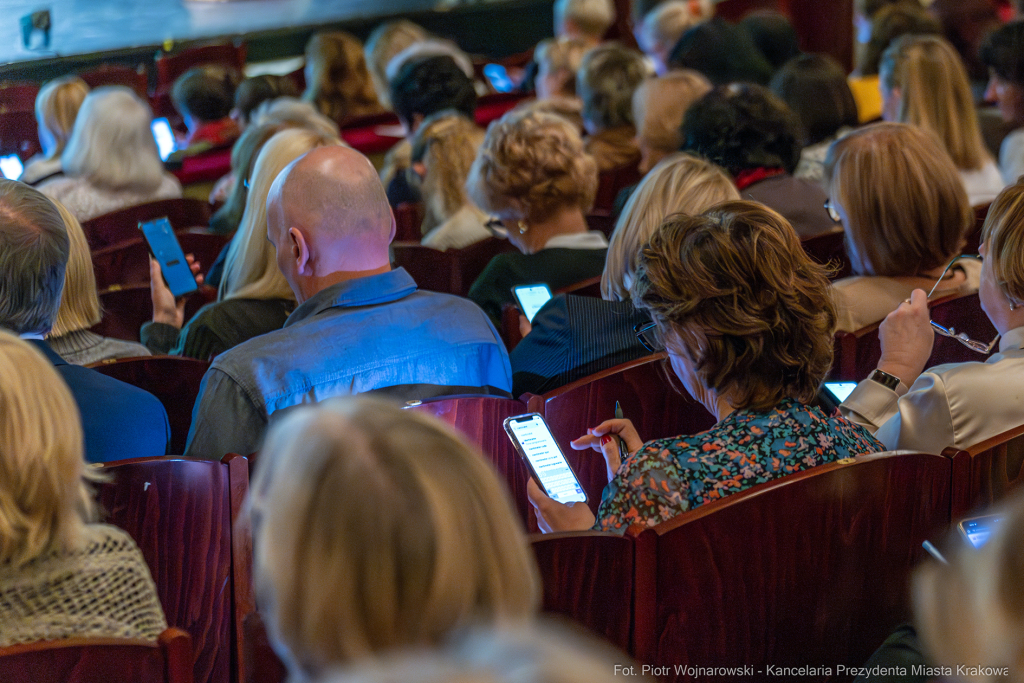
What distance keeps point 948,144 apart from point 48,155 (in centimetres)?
369

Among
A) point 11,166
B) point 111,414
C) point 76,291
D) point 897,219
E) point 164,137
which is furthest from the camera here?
point 164,137

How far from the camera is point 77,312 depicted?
2.35 m

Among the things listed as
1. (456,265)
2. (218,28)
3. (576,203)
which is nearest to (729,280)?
(576,203)

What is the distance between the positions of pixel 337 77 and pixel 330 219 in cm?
424

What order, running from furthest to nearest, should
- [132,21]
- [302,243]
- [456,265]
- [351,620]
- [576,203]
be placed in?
[132,21]
[456,265]
[576,203]
[302,243]
[351,620]

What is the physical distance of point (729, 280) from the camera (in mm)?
1625

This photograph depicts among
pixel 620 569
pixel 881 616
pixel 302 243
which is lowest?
pixel 881 616

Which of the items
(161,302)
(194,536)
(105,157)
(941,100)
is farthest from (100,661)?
(941,100)

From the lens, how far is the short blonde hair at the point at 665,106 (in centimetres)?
385

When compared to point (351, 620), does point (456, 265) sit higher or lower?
lower

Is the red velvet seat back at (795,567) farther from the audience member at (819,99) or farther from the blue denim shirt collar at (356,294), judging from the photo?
the audience member at (819,99)

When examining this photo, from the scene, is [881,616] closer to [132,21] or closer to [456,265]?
[456,265]

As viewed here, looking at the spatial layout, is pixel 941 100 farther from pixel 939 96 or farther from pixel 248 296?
pixel 248 296

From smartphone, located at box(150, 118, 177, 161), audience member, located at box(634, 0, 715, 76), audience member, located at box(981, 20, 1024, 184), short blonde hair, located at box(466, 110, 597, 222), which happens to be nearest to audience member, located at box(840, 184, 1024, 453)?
short blonde hair, located at box(466, 110, 597, 222)
